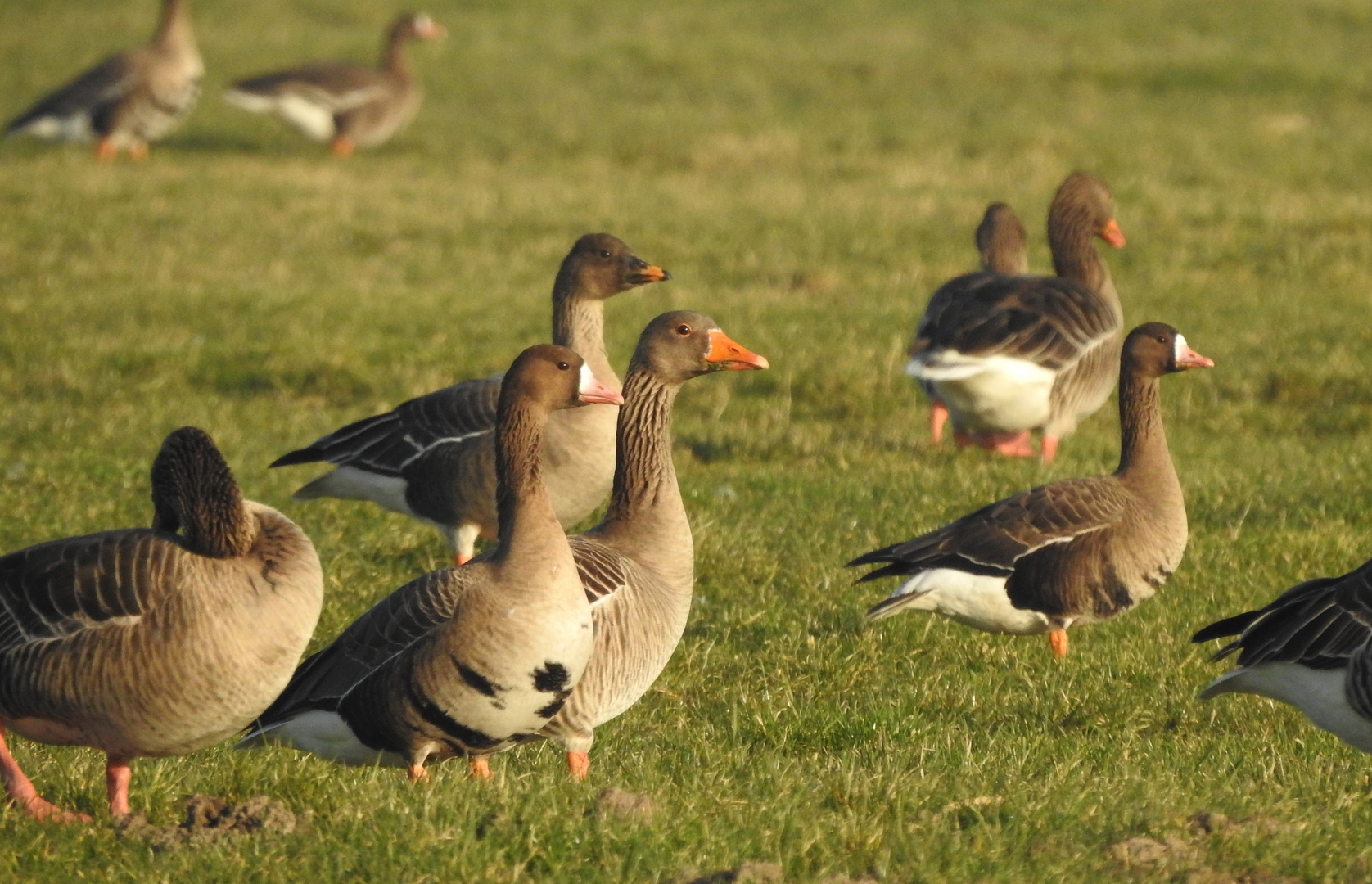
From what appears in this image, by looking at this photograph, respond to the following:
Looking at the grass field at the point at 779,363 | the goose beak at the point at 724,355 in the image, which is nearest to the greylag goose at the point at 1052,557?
the grass field at the point at 779,363

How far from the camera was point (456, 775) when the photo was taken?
5.72m

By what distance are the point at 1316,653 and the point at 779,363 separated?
7.97 metres

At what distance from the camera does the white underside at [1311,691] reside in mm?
6141

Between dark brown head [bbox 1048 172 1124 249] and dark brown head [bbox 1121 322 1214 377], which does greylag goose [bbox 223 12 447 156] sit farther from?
dark brown head [bbox 1121 322 1214 377]

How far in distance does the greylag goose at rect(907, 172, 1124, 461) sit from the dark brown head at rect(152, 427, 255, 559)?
6.26 metres

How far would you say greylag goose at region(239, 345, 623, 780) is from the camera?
18.4 ft

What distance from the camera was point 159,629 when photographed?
5.39m

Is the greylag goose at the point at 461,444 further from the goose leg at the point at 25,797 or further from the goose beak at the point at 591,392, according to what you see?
the goose leg at the point at 25,797

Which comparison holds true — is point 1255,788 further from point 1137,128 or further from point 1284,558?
point 1137,128

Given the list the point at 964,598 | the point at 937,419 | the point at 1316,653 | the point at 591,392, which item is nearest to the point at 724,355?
the point at 591,392

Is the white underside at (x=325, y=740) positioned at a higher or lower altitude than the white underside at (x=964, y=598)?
lower

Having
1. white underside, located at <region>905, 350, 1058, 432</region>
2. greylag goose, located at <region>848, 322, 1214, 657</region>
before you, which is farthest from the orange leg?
greylag goose, located at <region>848, 322, 1214, 657</region>

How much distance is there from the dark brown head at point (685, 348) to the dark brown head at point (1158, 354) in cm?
252

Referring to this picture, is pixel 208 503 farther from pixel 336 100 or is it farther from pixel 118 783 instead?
pixel 336 100
